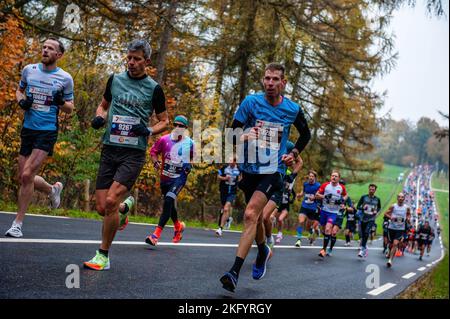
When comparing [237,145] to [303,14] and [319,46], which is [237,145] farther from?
[319,46]

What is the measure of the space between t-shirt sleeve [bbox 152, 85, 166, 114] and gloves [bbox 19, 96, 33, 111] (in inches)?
63.9

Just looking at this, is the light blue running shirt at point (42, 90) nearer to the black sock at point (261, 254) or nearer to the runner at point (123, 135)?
the runner at point (123, 135)

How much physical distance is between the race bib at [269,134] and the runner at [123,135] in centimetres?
108

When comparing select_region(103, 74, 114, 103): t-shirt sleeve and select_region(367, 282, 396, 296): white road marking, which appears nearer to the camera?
select_region(103, 74, 114, 103): t-shirt sleeve

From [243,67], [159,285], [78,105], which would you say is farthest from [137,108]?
[243,67]

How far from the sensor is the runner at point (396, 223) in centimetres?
1422

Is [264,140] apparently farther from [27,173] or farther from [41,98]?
→ [27,173]

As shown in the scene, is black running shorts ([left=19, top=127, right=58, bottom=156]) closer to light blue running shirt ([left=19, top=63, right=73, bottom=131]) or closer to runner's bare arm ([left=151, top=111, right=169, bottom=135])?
light blue running shirt ([left=19, top=63, right=73, bottom=131])

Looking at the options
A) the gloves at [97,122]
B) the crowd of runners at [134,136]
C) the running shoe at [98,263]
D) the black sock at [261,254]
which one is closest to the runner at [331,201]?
the crowd of runners at [134,136]

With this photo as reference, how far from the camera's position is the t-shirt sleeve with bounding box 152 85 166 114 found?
15.3 feet

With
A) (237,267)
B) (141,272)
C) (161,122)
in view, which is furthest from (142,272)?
(161,122)

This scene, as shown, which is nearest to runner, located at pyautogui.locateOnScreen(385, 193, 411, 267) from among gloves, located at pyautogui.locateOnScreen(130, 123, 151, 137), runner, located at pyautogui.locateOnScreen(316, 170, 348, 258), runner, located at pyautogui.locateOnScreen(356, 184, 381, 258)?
runner, located at pyautogui.locateOnScreen(356, 184, 381, 258)

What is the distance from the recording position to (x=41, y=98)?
5473 millimetres

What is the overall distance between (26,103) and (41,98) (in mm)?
195
